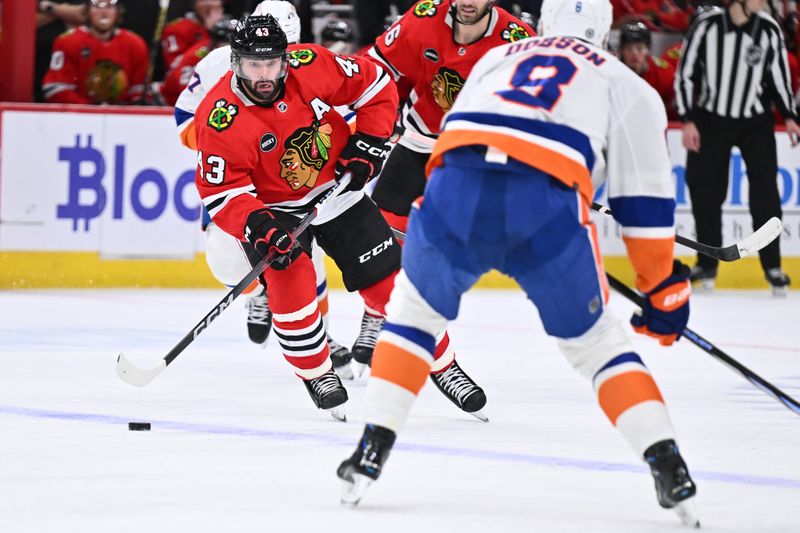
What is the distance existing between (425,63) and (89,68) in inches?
126

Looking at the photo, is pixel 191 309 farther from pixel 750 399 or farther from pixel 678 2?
pixel 678 2

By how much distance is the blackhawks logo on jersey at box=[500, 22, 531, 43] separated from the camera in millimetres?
4660

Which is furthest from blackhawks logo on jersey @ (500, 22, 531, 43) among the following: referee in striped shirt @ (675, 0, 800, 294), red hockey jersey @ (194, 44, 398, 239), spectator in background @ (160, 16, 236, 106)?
spectator in background @ (160, 16, 236, 106)

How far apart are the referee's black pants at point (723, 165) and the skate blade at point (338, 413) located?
3.92m

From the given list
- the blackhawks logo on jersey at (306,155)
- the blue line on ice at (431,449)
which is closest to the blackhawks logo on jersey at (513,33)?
the blackhawks logo on jersey at (306,155)

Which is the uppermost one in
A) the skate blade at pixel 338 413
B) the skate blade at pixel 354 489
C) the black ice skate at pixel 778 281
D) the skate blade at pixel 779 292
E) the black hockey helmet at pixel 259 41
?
the black hockey helmet at pixel 259 41

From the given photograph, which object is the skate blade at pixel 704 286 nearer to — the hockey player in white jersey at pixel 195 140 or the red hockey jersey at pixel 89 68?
the red hockey jersey at pixel 89 68

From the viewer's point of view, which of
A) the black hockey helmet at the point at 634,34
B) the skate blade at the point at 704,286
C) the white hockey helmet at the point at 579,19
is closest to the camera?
the white hockey helmet at the point at 579,19

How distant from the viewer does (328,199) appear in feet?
13.4

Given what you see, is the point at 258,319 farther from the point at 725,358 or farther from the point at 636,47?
the point at 636,47

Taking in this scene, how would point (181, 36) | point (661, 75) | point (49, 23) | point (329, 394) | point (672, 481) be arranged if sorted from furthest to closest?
1. point (661, 75)
2. point (181, 36)
3. point (49, 23)
4. point (329, 394)
5. point (672, 481)

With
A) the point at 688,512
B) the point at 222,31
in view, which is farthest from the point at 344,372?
the point at 222,31

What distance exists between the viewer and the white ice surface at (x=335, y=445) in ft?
8.88

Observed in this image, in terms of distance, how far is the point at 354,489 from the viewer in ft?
9.08
